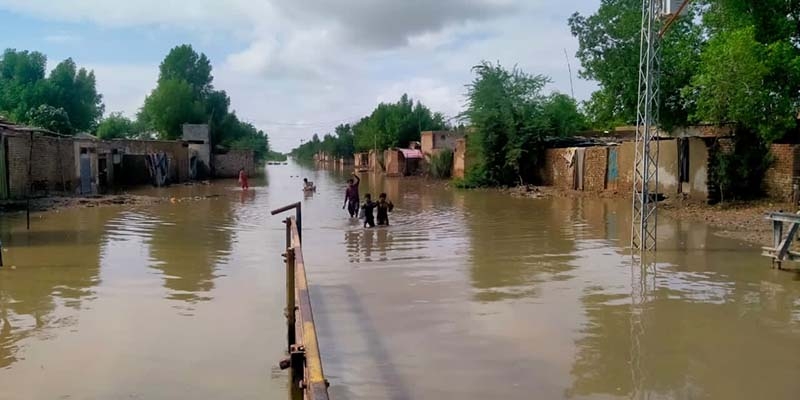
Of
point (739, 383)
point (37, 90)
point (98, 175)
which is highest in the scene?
point (37, 90)

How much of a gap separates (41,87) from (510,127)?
41.8 metres

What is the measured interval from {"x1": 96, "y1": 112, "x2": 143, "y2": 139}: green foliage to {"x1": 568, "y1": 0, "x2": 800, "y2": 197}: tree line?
46252 millimetres

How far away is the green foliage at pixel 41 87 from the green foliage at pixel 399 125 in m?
28.5

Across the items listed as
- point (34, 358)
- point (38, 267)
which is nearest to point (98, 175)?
point (38, 267)

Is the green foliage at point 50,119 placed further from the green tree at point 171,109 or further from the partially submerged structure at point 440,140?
the partially submerged structure at point 440,140

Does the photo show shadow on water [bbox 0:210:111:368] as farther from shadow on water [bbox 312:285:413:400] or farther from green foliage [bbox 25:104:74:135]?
green foliage [bbox 25:104:74:135]

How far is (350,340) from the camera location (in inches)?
296

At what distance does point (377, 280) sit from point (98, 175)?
26.6 metres

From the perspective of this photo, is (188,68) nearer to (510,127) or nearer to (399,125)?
(399,125)

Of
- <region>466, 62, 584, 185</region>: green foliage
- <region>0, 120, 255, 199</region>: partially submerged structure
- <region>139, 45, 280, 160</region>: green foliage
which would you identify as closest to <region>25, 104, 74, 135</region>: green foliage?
<region>0, 120, 255, 199</region>: partially submerged structure

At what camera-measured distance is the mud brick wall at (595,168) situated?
2906 centimetres

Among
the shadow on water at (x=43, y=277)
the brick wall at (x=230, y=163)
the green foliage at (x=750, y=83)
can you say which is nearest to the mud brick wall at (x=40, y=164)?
the shadow on water at (x=43, y=277)

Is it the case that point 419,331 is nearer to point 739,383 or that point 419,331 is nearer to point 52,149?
point 739,383

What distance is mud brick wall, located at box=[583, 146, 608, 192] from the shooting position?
2906 cm
